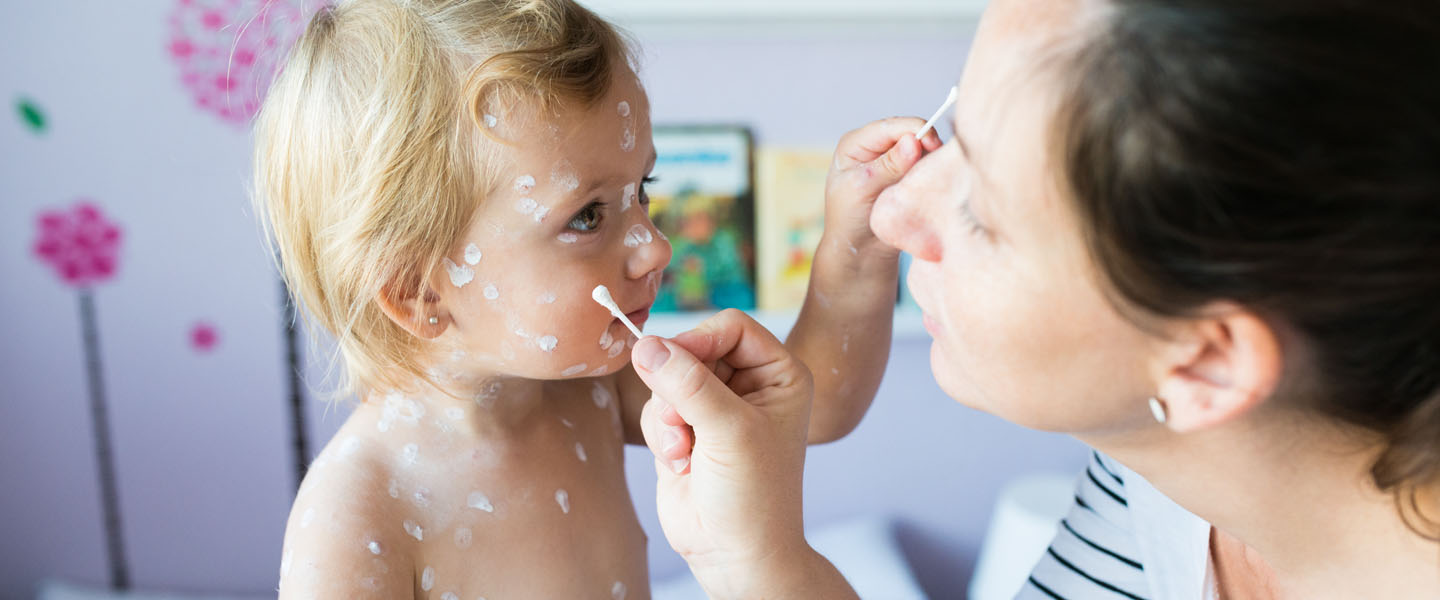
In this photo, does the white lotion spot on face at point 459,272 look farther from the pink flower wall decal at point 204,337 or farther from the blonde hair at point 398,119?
the pink flower wall decal at point 204,337

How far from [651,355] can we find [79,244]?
1612mm

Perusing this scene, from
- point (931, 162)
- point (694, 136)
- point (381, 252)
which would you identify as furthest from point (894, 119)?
point (694, 136)

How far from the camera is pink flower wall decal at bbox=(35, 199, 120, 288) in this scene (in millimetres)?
1798

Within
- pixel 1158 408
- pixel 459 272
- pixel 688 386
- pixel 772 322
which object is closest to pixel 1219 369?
pixel 1158 408

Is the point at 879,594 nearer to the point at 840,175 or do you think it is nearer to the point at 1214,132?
the point at 840,175

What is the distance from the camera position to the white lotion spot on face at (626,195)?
2.94 ft

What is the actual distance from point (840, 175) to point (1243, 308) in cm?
46

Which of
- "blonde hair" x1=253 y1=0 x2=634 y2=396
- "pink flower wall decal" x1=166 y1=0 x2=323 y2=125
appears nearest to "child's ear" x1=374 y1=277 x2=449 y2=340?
"blonde hair" x1=253 y1=0 x2=634 y2=396

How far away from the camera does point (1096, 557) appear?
95cm

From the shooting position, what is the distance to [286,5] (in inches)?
63.6

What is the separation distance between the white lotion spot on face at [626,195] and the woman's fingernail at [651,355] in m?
0.23

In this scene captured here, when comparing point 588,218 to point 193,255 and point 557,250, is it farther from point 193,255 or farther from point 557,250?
point 193,255

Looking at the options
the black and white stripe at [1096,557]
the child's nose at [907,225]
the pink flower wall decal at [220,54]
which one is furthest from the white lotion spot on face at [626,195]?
the pink flower wall decal at [220,54]

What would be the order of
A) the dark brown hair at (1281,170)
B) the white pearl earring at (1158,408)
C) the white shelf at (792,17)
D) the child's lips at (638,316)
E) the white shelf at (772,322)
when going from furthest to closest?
the white shelf at (772,322)
the white shelf at (792,17)
the child's lips at (638,316)
the white pearl earring at (1158,408)
the dark brown hair at (1281,170)
